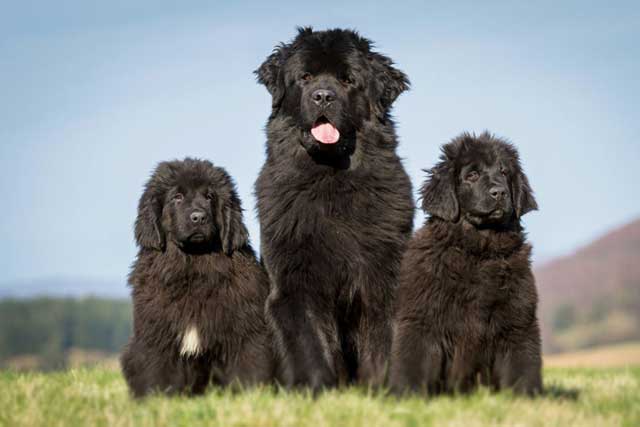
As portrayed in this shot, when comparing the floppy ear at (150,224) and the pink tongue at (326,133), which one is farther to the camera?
the floppy ear at (150,224)

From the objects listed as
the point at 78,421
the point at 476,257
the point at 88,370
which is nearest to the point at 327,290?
the point at 476,257

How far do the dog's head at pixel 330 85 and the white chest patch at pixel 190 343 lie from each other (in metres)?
1.42

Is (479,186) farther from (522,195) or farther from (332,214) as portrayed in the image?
(332,214)

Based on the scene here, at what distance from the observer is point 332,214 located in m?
5.40

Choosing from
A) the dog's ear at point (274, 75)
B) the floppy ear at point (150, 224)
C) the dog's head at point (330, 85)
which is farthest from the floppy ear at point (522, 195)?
the floppy ear at point (150, 224)

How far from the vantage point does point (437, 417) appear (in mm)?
4230

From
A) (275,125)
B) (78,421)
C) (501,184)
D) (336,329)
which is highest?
(275,125)

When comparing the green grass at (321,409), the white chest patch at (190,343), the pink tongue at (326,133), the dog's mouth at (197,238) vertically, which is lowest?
the green grass at (321,409)

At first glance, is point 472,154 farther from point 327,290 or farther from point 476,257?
point 327,290

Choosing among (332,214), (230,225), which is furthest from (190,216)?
(332,214)

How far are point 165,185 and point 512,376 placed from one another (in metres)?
2.64

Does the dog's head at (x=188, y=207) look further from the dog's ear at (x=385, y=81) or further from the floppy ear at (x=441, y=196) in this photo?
the floppy ear at (x=441, y=196)

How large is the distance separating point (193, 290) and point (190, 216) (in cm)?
51

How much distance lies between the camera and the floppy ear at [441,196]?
527 centimetres
